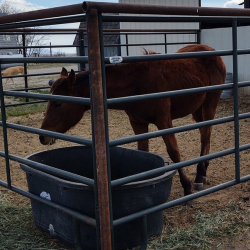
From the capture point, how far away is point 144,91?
3.08 m

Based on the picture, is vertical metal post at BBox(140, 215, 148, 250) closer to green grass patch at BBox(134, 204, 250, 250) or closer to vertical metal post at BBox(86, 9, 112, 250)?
green grass patch at BBox(134, 204, 250, 250)

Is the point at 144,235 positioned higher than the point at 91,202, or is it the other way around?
the point at 91,202

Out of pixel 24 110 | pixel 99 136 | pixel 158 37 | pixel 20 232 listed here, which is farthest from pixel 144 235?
pixel 158 37

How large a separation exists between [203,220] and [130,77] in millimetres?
1233

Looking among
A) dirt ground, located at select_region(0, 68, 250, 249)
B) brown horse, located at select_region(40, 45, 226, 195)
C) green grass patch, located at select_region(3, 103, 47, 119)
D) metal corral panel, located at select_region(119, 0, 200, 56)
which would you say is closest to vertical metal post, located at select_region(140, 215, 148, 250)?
dirt ground, located at select_region(0, 68, 250, 249)

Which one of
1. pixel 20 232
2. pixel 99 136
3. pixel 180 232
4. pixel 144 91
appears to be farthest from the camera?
pixel 144 91

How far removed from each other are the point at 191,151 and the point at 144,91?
78.9 inches

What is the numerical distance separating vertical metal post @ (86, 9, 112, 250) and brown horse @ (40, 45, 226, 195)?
0.74m

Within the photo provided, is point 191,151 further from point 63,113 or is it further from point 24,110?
point 24,110

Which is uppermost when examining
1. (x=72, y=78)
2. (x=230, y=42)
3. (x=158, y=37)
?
(x=158, y=37)

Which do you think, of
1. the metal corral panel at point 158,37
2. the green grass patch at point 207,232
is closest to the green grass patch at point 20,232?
the green grass patch at point 207,232

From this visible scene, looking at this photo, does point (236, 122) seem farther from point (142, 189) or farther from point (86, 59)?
point (86, 59)

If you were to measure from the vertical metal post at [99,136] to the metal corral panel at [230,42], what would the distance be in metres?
7.19

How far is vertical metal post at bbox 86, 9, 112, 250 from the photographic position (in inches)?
75.0
